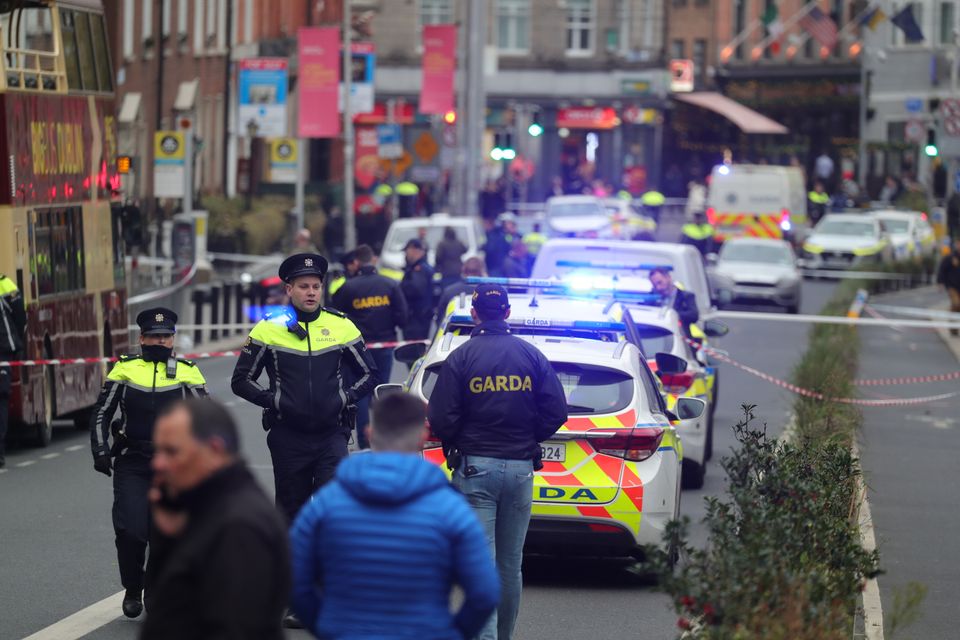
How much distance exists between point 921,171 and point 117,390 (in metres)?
67.9

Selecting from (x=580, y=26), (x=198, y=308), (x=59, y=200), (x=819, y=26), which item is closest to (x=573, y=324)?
(x=59, y=200)

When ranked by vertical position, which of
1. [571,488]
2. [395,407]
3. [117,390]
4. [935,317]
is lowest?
[935,317]

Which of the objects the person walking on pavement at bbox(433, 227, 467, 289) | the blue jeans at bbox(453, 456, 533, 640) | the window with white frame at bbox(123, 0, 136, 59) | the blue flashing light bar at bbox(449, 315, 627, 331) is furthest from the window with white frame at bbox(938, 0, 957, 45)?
the blue jeans at bbox(453, 456, 533, 640)

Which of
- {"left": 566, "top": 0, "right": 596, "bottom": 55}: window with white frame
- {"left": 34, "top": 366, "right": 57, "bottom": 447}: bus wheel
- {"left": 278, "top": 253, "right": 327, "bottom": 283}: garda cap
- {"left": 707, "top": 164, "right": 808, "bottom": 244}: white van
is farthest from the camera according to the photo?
{"left": 566, "top": 0, "right": 596, "bottom": 55}: window with white frame

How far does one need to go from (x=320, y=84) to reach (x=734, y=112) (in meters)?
42.3

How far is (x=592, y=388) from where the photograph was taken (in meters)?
10.5

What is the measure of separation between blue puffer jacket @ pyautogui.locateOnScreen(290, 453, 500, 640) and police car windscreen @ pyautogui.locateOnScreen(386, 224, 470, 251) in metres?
27.2

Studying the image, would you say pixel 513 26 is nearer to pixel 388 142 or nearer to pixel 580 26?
pixel 580 26

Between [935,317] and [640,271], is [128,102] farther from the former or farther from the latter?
[640,271]

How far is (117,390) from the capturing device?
919 cm

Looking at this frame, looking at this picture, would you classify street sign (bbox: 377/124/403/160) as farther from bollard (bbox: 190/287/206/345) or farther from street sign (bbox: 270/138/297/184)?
bollard (bbox: 190/287/206/345)

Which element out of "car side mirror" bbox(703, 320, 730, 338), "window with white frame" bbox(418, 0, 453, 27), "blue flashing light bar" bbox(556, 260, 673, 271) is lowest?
"car side mirror" bbox(703, 320, 730, 338)

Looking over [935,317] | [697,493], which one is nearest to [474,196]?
[935,317]

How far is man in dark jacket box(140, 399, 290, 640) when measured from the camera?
461cm
